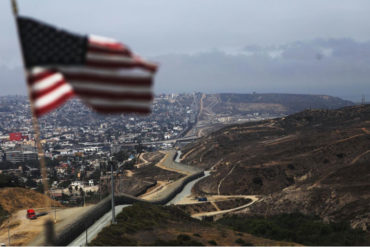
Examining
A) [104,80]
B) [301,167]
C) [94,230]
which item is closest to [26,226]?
[94,230]

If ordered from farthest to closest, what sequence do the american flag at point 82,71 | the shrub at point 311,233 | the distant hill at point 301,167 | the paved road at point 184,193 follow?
the paved road at point 184,193 → the distant hill at point 301,167 → the shrub at point 311,233 → the american flag at point 82,71

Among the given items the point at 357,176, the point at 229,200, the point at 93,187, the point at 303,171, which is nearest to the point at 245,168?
the point at 303,171

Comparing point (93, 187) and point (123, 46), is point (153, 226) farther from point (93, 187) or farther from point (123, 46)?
point (93, 187)

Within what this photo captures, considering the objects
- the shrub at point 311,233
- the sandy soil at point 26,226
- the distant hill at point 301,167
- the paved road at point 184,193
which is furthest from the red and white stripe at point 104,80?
the paved road at point 184,193

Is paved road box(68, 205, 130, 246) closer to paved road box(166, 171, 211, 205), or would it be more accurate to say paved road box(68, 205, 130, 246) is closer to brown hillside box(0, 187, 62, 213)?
brown hillside box(0, 187, 62, 213)

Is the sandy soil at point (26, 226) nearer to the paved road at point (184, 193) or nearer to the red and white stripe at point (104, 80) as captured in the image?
the paved road at point (184, 193)

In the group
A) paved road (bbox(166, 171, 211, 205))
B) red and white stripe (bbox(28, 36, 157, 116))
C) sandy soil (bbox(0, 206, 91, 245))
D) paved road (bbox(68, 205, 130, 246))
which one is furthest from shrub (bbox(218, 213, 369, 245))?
red and white stripe (bbox(28, 36, 157, 116))

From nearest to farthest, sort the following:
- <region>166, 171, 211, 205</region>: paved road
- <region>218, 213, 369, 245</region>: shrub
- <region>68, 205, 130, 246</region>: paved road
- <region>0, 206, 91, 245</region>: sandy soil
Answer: <region>68, 205, 130, 246</region>: paved road < <region>0, 206, 91, 245</region>: sandy soil < <region>218, 213, 369, 245</region>: shrub < <region>166, 171, 211, 205</region>: paved road

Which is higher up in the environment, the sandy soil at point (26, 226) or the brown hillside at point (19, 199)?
the sandy soil at point (26, 226)
